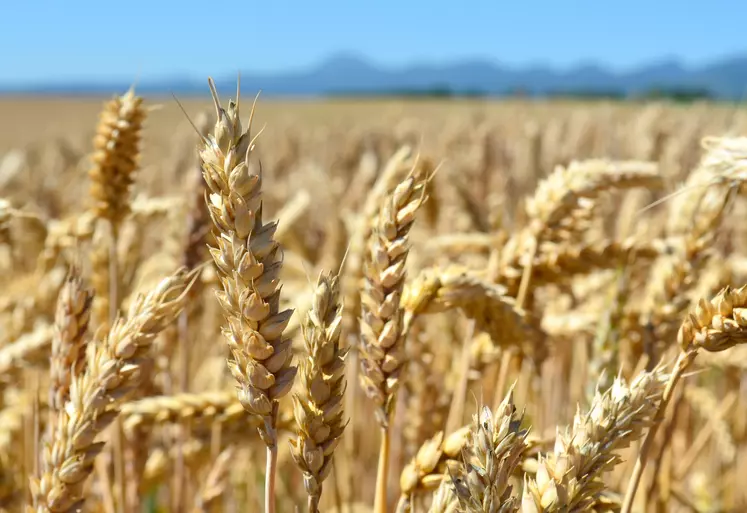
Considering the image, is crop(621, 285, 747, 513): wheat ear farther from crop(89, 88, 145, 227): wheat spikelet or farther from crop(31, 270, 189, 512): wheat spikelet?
crop(89, 88, 145, 227): wheat spikelet

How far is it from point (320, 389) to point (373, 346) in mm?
139

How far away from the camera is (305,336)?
73cm

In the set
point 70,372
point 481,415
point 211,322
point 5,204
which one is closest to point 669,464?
point 481,415

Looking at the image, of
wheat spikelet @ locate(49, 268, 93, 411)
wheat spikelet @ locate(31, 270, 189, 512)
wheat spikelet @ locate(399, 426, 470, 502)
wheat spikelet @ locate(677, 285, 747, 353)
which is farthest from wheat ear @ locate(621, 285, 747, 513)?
wheat spikelet @ locate(49, 268, 93, 411)

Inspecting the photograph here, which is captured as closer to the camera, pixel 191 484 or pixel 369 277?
pixel 369 277

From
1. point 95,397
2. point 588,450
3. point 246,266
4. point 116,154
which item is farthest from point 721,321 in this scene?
point 116,154

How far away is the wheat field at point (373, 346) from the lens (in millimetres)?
690

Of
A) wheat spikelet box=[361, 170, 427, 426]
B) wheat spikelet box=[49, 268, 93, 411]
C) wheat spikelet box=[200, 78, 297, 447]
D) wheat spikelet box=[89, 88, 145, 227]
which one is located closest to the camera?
wheat spikelet box=[200, 78, 297, 447]

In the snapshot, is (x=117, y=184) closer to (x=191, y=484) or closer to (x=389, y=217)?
(x=389, y=217)

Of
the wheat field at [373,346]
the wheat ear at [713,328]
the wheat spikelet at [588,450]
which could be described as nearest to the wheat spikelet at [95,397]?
the wheat field at [373,346]

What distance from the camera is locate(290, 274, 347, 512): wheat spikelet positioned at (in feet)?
2.34

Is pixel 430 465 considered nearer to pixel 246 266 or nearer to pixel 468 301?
pixel 468 301

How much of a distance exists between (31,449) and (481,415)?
4.92ft

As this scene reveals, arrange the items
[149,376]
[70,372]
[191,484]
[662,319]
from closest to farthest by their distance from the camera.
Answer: [70,372] < [662,319] < [149,376] < [191,484]
